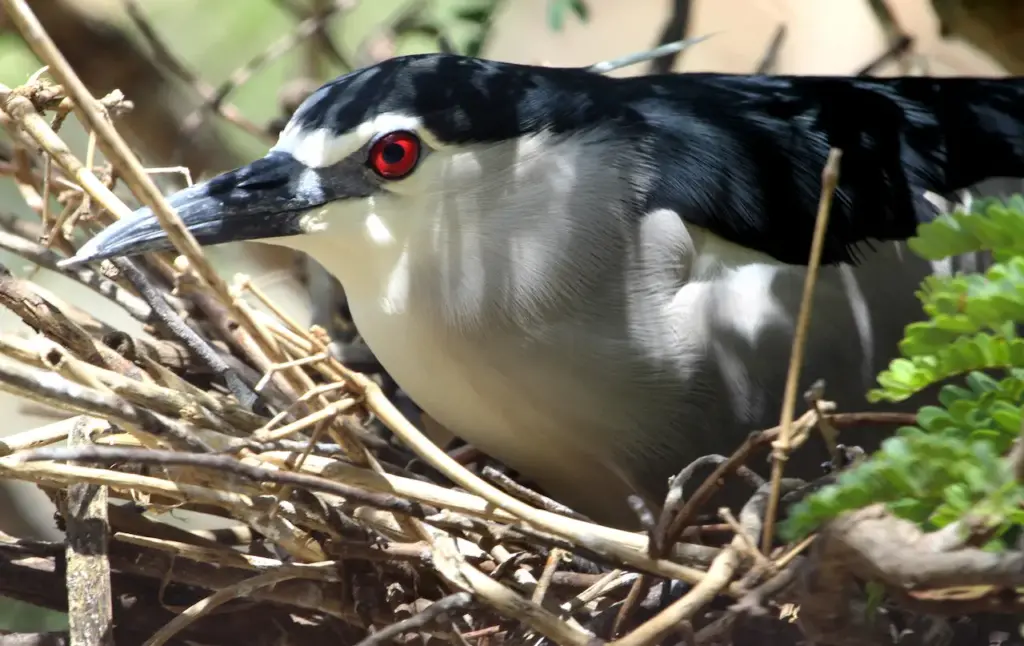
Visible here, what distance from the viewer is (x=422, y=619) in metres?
0.90

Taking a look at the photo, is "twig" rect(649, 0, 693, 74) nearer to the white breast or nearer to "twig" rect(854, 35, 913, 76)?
"twig" rect(854, 35, 913, 76)

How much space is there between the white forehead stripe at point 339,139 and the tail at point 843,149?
0.92ft

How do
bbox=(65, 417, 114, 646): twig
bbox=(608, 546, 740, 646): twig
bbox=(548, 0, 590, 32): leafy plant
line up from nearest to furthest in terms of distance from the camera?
1. bbox=(608, 546, 740, 646): twig
2. bbox=(65, 417, 114, 646): twig
3. bbox=(548, 0, 590, 32): leafy plant

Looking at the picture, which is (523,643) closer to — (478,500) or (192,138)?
(478,500)

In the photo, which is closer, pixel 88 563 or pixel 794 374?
pixel 794 374

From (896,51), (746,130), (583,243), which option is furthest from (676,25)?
(583,243)

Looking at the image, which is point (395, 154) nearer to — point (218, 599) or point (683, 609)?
point (218, 599)

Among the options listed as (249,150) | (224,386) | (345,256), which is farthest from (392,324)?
(249,150)

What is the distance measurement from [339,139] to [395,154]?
0.06 metres

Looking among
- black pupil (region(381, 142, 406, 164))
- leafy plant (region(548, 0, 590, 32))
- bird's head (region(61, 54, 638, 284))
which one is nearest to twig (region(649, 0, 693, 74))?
leafy plant (region(548, 0, 590, 32))

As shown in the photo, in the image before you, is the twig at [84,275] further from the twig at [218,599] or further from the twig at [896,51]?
the twig at [896,51]

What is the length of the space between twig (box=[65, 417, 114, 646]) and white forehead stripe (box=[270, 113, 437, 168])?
344 mm

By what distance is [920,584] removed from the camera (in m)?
0.67

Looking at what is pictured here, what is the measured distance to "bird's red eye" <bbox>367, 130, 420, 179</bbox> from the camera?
1.19 meters
